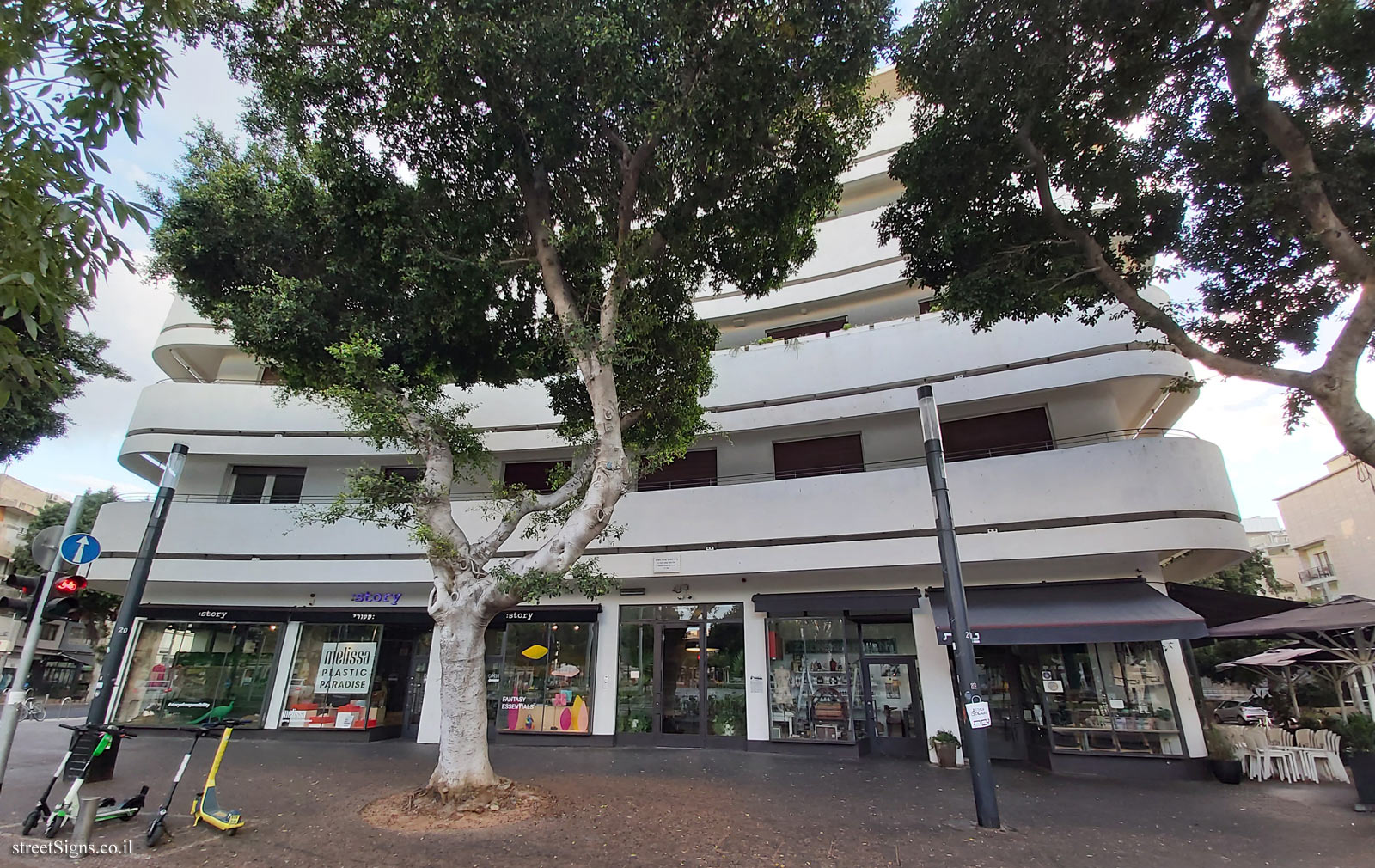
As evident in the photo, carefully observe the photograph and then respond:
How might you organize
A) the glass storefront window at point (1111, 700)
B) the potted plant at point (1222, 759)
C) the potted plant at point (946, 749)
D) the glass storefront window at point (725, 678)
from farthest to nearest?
the glass storefront window at point (725, 678), the potted plant at point (946, 749), the glass storefront window at point (1111, 700), the potted plant at point (1222, 759)

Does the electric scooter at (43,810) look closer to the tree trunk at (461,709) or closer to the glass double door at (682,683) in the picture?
the tree trunk at (461,709)

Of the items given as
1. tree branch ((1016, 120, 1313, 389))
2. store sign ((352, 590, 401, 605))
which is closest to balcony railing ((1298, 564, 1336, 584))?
tree branch ((1016, 120, 1313, 389))

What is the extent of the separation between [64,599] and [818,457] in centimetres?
1171

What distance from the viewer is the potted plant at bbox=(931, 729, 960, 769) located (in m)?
10.6

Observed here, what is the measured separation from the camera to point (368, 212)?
875cm

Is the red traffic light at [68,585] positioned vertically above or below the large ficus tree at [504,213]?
below

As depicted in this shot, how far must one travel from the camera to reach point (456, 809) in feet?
23.1

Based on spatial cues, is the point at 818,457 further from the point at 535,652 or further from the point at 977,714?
the point at 535,652

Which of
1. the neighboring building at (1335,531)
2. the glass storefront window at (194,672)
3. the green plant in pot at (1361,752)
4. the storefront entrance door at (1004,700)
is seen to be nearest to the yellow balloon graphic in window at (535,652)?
the glass storefront window at (194,672)

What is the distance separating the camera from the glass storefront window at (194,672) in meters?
14.2

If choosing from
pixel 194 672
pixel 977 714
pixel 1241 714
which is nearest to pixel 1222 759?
pixel 977 714

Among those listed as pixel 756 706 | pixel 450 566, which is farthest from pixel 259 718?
pixel 756 706

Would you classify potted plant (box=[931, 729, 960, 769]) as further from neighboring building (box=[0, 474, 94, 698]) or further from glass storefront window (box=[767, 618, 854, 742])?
neighboring building (box=[0, 474, 94, 698])

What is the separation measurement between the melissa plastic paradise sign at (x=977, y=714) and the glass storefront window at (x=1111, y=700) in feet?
16.6
